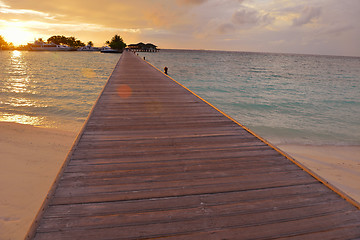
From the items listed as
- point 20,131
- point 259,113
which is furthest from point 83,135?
point 259,113

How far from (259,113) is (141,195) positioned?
43.3 ft

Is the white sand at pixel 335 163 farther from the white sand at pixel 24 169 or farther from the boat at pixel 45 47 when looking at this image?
the boat at pixel 45 47

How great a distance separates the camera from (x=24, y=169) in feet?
18.0

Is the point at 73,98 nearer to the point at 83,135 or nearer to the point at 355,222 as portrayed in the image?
the point at 83,135

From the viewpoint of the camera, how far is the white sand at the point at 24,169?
3845mm

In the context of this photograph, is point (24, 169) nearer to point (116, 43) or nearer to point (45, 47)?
point (116, 43)

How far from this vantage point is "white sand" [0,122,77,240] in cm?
385

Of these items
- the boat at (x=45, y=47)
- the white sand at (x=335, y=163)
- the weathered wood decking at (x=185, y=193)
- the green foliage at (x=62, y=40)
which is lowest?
the white sand at (x=335, y=163)

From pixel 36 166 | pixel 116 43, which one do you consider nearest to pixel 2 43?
pixel 116 43

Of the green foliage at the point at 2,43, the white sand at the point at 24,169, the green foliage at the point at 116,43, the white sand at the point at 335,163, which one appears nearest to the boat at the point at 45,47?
the green foliage at the point at 2,43

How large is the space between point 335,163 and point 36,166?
9.53 metres

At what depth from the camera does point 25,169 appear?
18.1ft

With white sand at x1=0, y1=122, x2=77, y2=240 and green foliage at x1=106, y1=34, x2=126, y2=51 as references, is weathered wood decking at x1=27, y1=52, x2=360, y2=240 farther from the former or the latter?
green foliage at x1=106, y1=34, x2=126, y2=51

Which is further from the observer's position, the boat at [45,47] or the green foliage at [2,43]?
the green foliage at [2,43]
